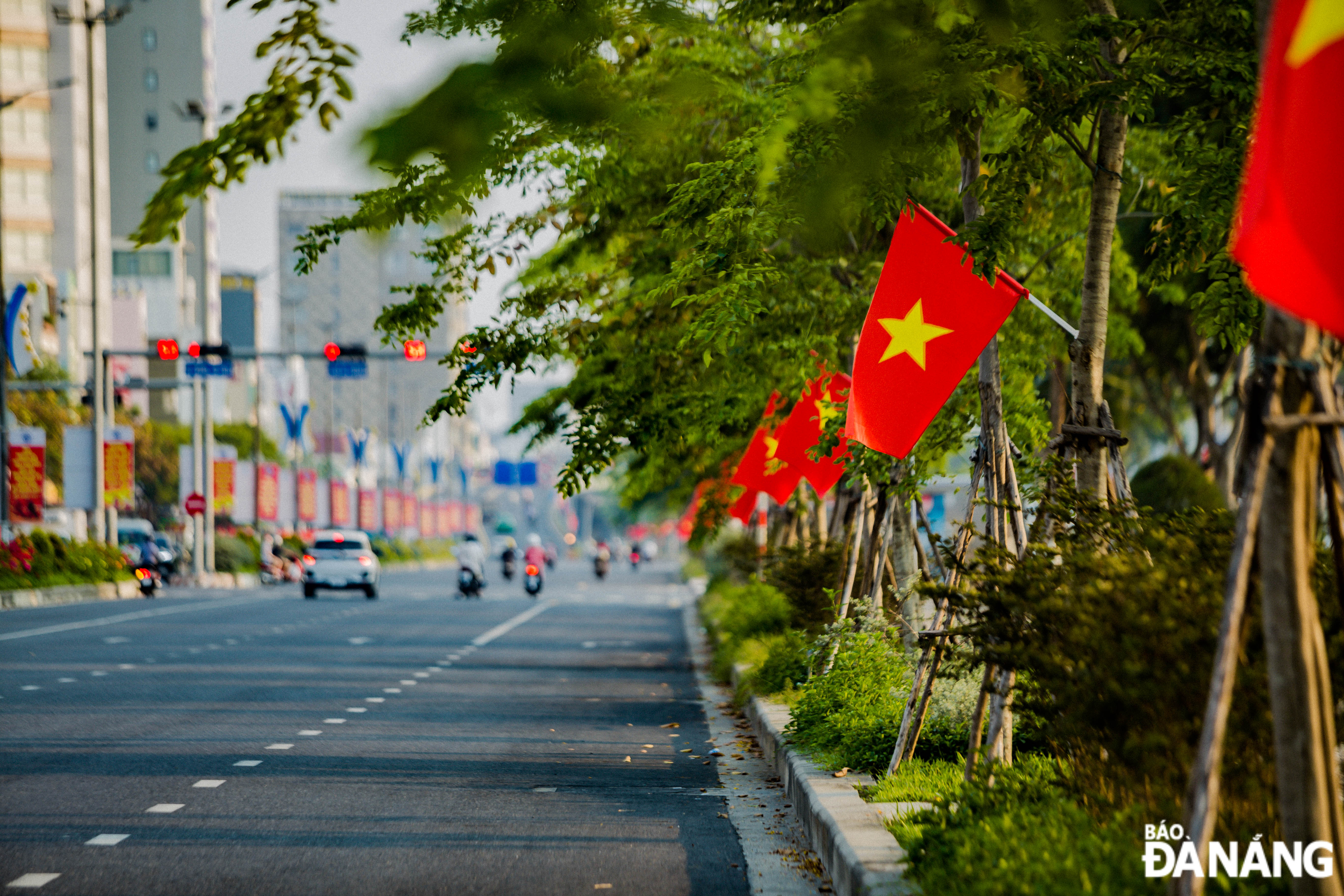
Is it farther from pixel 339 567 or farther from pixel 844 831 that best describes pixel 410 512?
pixel 844 831

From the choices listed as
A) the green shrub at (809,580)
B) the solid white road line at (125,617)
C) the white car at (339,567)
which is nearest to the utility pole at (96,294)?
the solid white road line at (125,617)

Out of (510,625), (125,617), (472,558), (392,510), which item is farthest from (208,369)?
(392,510)

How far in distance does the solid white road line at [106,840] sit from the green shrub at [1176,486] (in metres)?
22.6

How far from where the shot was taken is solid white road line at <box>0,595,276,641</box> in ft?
79.3

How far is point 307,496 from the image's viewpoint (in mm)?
70438

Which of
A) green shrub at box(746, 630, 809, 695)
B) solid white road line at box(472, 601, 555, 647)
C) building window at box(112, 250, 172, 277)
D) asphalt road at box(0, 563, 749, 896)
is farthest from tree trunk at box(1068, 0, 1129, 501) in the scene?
building window at box(112, 250, 172, 277)

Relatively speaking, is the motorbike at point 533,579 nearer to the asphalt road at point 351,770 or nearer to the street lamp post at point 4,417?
the street lamp post at point 4,417

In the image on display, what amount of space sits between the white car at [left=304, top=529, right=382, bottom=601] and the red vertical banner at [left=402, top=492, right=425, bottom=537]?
168 ft

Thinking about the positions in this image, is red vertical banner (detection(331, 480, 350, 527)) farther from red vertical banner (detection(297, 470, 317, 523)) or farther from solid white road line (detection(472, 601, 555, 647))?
solid white road line (detection(472, 601, 555, 647))

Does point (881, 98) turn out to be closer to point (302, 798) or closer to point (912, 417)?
point (912, 417)

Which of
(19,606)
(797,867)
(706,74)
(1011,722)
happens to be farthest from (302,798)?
(19,606)

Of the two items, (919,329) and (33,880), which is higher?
(919,329)

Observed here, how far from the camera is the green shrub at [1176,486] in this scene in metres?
28.7

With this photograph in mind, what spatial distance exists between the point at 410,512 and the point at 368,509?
1296 cm
